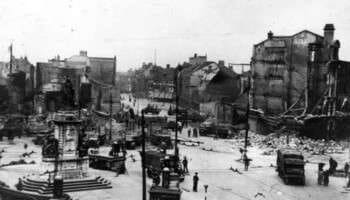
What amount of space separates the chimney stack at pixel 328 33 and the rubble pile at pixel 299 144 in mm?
13214

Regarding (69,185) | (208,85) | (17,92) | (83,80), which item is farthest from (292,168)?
(208,85)

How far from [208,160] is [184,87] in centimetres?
4797

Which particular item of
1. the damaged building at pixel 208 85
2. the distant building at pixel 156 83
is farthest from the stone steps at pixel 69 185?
the distant building at pixel 156 83

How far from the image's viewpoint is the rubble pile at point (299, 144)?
140 feet

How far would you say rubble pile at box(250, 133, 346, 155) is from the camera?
42781 mm

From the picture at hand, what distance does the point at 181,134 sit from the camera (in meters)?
54.5

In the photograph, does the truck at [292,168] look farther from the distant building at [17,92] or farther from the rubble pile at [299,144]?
the distant building at [17,92]

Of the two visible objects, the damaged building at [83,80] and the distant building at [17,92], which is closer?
the damaged building at [83,80]

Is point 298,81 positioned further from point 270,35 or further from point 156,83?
point 156,83

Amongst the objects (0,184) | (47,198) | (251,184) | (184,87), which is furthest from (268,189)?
(184,87)

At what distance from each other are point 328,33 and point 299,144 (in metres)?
16.7

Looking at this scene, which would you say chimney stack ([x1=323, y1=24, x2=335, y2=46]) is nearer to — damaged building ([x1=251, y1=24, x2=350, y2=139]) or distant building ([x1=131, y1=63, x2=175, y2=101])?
damaged building ([x1=251, y1=24, x2=350, y2=139])

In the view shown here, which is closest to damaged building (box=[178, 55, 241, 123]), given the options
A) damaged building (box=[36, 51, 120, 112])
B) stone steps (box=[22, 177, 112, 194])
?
damaged building (box=[36, 51, 120, 112])

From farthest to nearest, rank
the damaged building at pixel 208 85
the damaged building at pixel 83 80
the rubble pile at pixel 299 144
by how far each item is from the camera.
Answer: the damaged building at pixel 208 85 < the damaged building at pixel 83 80 < the rubble pile at pixel 299 144
